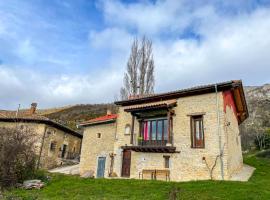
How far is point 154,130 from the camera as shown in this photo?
19.6 metres

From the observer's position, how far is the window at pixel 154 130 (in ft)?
62.6

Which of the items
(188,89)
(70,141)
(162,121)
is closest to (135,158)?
(162,121)

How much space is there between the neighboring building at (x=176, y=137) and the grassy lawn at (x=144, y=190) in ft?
8.46

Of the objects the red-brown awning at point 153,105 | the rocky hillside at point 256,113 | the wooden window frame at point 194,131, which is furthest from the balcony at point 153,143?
the rocky hillside at point 256,113

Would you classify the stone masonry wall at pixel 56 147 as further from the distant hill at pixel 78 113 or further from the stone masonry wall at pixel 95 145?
the distant hill at pixel 78 113

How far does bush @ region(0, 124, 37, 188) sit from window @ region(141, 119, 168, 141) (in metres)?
7.69

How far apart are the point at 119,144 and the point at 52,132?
996cm

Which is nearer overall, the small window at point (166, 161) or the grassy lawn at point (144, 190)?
the grassy lawn at point (144, 190)

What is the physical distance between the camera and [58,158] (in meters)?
28.8

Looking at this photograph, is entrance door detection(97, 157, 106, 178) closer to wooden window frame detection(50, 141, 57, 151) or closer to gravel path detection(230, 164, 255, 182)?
wooden window frame detection(50, 141, 57, 151)

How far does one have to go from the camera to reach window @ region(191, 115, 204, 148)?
686 inches

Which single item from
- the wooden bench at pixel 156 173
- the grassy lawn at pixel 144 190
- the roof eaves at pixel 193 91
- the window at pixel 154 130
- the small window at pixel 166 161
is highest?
the roof eaves at pixel 193 91

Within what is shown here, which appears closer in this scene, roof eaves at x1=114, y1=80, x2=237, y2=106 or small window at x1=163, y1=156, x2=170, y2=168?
roof eaves at x1=114, y1=80, x2=237, y2=106

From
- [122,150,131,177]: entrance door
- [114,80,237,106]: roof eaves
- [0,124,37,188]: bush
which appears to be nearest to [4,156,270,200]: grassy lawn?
[0,124,37,188]: bush
